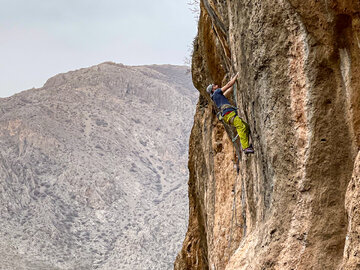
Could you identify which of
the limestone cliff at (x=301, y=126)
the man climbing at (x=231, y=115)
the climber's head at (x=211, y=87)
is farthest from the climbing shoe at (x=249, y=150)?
the climber's head at (x=211, y=87)

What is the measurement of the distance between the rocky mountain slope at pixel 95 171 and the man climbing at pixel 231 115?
44.5 metres

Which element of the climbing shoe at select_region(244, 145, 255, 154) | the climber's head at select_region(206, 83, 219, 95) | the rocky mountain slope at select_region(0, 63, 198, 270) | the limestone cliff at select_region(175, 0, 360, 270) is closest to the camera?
the limestone cliff at select_region(175, 0, 360, 270)

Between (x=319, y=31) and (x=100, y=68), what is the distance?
89.8 metres

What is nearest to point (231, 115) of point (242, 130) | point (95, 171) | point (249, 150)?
point (242, 130)

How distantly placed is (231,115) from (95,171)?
200 feet

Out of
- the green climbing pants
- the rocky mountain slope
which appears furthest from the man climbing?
the rocky mountain slope

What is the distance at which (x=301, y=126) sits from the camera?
6891mm

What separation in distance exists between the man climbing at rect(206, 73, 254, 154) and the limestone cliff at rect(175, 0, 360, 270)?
34cm

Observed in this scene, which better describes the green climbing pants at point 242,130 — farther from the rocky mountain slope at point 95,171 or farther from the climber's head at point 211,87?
the rocky mountain slope at point 95,171

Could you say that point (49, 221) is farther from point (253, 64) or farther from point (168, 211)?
point (253, 64)

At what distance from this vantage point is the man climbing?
28.5ft

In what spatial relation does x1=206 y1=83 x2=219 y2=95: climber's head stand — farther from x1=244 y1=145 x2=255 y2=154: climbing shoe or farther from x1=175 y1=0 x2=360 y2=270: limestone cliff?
x1=244 y1=145 x2=255 y2=154: climbing shoe

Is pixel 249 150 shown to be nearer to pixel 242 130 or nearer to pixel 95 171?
pixel 242 130

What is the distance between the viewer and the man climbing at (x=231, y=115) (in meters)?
8.70
